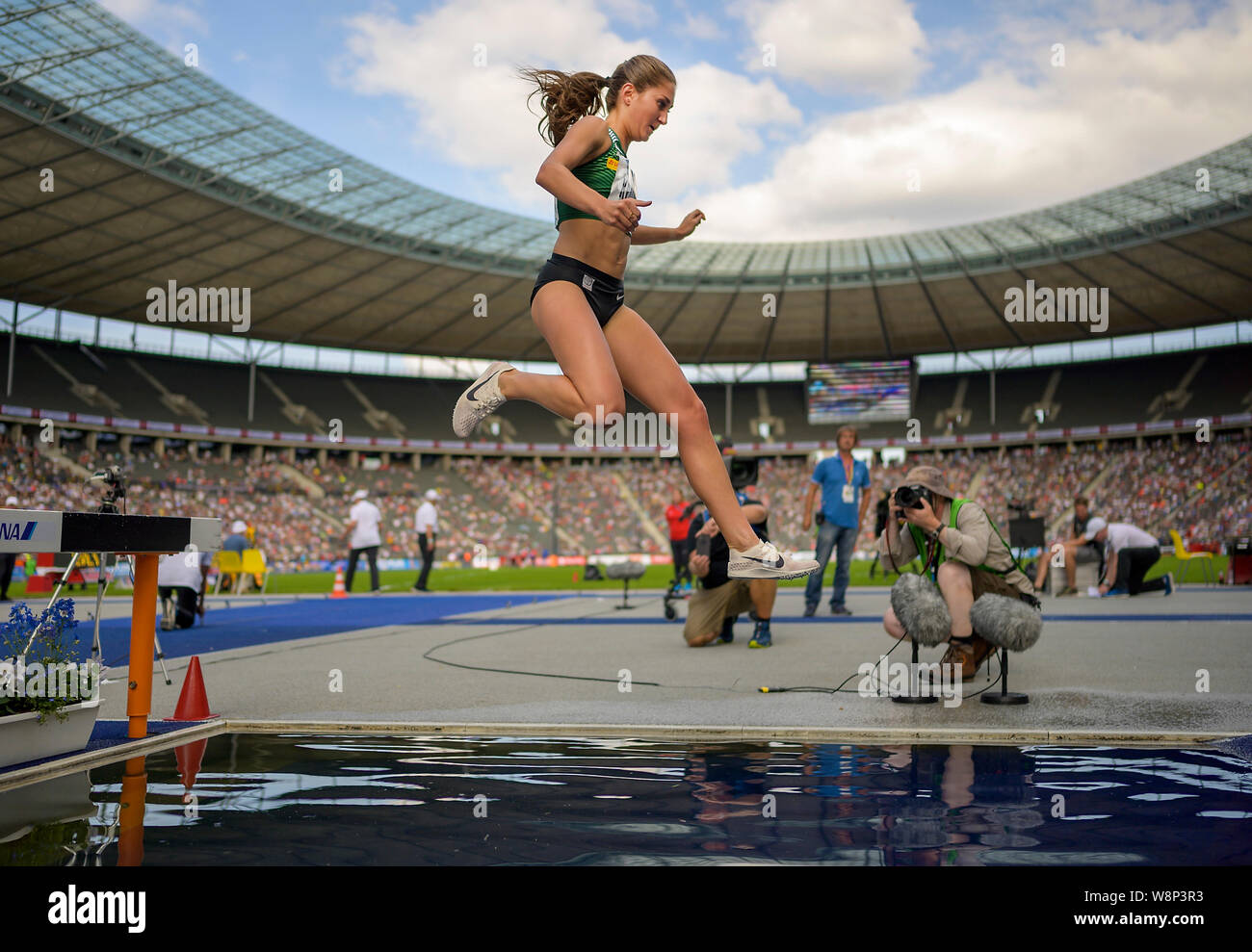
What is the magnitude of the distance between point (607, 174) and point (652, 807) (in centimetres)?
198

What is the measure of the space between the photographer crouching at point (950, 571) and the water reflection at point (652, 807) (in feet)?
4.35

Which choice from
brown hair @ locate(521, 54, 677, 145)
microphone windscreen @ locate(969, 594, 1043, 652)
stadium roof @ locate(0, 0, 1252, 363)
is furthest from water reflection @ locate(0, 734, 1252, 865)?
stadium roof @ locate(0, 0, 1252, 363)

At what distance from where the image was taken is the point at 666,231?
3.43 meters

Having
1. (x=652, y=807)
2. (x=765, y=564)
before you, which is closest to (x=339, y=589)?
(x=765, y=564)

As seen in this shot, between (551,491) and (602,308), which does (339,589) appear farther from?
(551,491)

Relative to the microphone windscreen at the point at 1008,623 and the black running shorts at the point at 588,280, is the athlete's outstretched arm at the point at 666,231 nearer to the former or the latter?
the black running shorts at the point at 588,280

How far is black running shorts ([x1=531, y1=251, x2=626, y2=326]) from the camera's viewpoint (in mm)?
2904

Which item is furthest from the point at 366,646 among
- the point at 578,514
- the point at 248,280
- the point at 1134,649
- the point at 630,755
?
the point at 578,514

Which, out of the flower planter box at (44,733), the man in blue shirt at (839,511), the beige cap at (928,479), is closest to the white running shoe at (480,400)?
the flower planter box at (44,733)

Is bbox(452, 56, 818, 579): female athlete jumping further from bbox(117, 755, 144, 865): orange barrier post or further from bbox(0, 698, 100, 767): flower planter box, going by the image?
bbox(0, 698, 100, 767): flower planter box

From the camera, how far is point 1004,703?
4.18m

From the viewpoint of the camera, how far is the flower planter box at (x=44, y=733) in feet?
9.89

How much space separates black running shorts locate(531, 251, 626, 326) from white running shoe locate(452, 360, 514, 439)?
38cm
